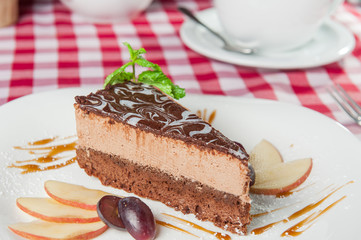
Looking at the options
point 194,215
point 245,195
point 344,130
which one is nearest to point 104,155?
point 194,215

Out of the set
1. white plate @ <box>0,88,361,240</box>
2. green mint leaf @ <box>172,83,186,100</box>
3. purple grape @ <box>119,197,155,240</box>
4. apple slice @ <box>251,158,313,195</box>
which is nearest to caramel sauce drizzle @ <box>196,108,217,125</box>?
white plate @ <box>0,88,361,240</box>

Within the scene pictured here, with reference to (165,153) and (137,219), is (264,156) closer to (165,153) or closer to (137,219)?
(165,153)

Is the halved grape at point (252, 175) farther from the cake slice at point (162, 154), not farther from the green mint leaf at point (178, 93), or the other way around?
the green mint leaf at point (178, 93)

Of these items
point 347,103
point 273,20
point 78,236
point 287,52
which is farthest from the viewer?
point 287,52

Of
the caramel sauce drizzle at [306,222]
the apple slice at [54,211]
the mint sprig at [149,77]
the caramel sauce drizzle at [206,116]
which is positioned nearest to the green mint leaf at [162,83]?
the mint sprig at [149,77]

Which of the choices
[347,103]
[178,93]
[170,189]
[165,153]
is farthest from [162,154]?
[347,103]

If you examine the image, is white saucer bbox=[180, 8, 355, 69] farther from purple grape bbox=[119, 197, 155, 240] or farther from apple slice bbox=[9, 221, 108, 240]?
apple slice bbox=[9, 221, 108, 240]
